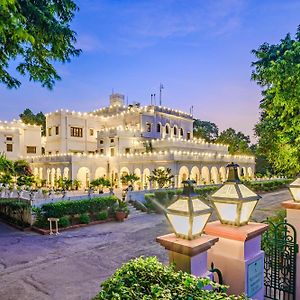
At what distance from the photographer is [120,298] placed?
2.14 m

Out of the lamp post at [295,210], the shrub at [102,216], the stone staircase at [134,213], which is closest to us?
the lamp post at [295,210]

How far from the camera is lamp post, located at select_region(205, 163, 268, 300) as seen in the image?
9.52ft

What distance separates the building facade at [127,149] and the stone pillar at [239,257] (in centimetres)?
2395

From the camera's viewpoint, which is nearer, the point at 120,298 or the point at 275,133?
the point at 120,298

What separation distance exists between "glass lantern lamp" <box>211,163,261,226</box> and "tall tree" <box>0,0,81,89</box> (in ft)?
12.2

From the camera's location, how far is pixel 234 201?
2.91 metres

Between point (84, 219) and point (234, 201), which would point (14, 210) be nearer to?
point (84, 219)

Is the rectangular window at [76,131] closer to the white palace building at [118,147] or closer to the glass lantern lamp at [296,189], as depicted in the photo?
the white palace building at [118,147]

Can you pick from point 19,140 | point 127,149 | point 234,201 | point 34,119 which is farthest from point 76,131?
point 234,201

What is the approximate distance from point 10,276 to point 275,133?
1005 centimetres

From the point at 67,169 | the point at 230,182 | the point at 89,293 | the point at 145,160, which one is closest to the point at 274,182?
the point at 145,160

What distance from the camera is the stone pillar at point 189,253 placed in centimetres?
243

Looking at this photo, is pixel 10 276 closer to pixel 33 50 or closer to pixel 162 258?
pixel 162 258

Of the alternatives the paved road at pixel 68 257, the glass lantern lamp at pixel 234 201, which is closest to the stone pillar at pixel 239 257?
the glass lantern lamp at pixel 234 201
